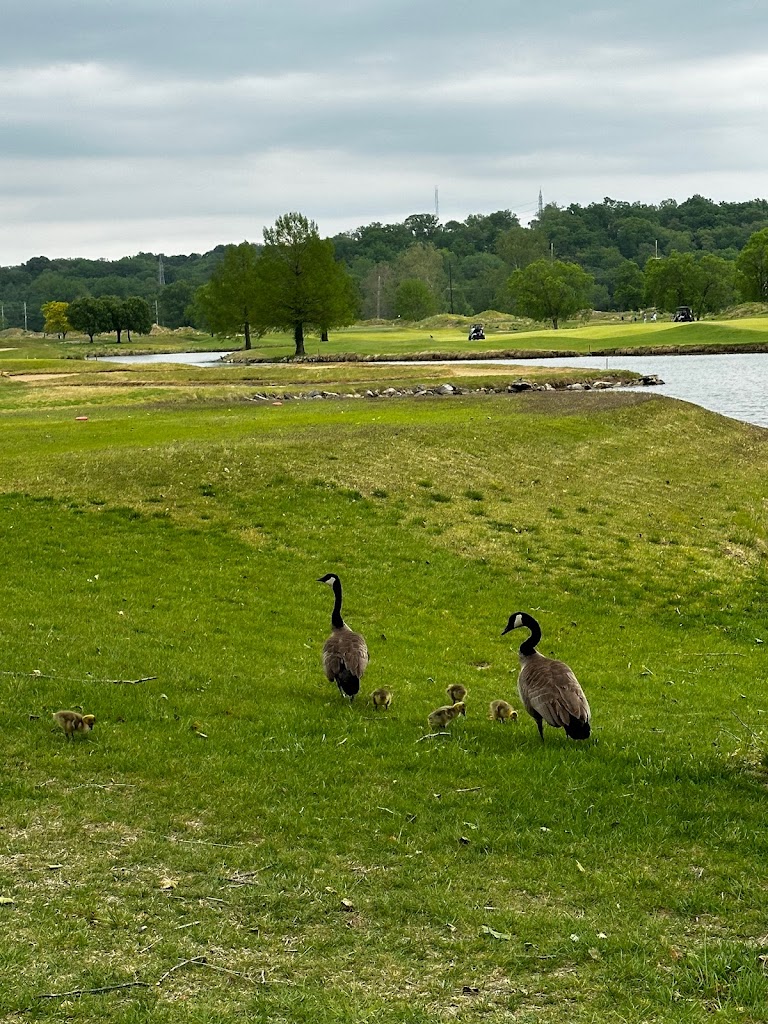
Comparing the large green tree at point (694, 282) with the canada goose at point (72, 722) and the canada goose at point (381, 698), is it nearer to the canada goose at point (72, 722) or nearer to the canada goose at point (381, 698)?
the canada goose at point (381, 698)

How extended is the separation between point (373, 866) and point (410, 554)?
15.1 m

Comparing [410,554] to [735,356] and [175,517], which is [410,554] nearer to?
[175,517]

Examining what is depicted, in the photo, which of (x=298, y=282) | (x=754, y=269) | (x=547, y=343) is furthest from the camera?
(x=754, y=269)

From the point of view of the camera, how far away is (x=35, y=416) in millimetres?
48094

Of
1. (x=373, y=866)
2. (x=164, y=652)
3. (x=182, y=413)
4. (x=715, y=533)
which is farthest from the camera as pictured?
(x=182, y=413)

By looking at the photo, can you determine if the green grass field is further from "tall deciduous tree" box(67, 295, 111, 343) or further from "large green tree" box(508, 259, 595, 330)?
"tall deciduous tree" box(67, 295, 111, 343)

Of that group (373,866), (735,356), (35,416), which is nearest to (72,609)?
(373,866)

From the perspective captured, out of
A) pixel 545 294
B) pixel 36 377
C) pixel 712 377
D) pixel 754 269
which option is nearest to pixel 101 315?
pixel 545 294

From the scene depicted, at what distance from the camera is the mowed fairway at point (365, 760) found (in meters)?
7.12

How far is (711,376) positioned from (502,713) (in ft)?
248

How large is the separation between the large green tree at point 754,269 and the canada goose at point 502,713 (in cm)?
15767

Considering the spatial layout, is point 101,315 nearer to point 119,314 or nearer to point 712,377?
point 119,314

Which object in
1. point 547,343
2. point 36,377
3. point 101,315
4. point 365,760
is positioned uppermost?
point 101,315

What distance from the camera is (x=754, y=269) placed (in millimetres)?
159625
